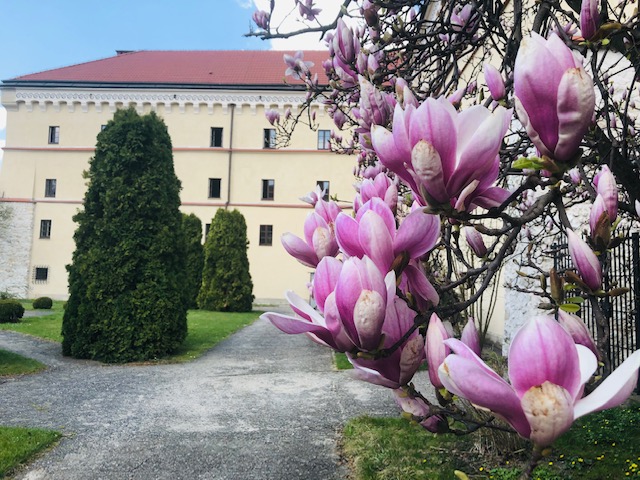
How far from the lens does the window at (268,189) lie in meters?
25.3

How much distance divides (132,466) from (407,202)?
303 centimetres

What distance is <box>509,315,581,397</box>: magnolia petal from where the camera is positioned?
0.54 m

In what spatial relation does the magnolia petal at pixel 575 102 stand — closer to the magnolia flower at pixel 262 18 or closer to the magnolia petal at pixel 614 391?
the magnolia petal at pixel 614 391

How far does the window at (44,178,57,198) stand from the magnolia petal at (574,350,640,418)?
28.1 metres

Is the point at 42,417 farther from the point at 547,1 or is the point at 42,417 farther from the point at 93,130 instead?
the point at 93,130

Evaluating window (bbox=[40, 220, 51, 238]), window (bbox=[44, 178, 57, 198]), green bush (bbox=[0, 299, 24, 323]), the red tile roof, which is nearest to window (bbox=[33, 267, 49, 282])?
window (bbox=[40, 220, 51, 238])

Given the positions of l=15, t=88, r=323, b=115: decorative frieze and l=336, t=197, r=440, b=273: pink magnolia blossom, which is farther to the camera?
l=15, t=88, r=323, b=115: decorative frieze

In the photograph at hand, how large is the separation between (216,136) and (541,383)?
2597 centimetres

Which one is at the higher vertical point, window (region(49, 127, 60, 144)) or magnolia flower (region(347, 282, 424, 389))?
window (region(49, 127, 60, 144))

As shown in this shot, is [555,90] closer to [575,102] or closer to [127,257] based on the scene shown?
[575,102]

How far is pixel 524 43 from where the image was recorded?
65cm

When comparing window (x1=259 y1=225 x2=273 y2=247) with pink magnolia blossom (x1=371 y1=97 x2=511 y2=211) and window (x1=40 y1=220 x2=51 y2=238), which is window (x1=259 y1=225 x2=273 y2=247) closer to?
window (x1=40 y1=220 x2=51 y2=238)

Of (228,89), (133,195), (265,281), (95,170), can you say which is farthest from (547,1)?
(228,89)

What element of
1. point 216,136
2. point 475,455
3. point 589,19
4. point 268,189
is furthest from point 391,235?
point 216,136
